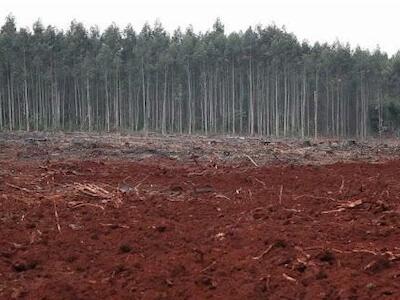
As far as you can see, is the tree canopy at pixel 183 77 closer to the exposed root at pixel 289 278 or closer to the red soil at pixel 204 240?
the red soil at pixel 204 240

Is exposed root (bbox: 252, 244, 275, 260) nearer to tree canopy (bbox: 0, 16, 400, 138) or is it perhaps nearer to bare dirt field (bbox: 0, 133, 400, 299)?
bare dirt field (bbox: 0, 133, 400, 299)

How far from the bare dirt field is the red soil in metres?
0.02

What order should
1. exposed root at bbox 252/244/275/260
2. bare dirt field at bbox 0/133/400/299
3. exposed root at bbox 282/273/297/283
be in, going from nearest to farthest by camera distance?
exposed root at bbox 282/273/297/283
bare dirt field at bbox 0/133/400/299
exposed root at bbox 252/244/275/260

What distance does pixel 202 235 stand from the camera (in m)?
6.84

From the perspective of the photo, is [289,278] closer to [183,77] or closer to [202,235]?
[202,235]

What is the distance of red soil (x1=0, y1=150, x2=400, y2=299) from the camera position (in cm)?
497

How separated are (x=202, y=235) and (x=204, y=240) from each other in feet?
0.75

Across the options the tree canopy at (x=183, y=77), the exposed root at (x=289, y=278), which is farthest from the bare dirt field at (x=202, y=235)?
the tree canopy at (x=183, y=77)

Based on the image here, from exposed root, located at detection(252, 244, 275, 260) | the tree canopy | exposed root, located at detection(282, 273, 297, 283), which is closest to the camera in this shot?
exposed root, located at detection(282, 273, 297, 283)

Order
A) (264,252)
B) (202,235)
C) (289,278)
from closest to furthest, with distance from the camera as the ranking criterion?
(289,278)
(264,252)
(202,235)

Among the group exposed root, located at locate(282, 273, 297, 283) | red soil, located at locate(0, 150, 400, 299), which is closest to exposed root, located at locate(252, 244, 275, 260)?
red soil, located at locate(0, 150, 400, 299)

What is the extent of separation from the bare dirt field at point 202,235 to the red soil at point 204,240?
0.05 ft

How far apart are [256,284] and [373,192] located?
182 inches

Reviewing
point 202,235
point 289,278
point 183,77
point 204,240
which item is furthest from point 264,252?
point 183,77
